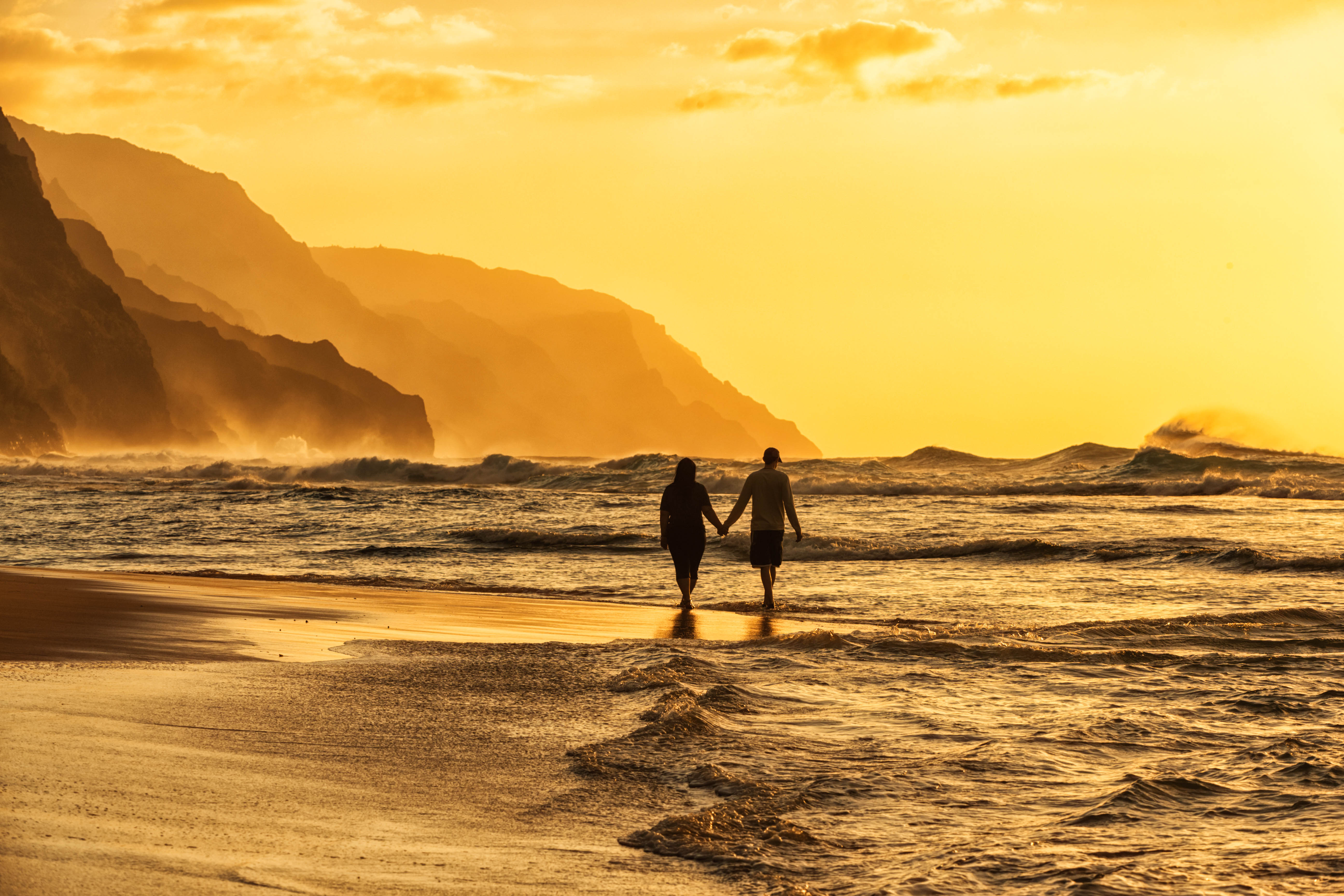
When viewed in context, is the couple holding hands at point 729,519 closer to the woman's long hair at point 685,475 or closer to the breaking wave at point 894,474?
the woman's long hair at point 685,475

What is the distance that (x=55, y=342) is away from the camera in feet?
282

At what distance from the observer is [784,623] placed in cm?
1253

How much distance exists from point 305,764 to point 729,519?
30.4ft

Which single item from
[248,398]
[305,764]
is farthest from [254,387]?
[305,764]

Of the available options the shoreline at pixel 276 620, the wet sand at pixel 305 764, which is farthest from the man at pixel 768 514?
the wet sand at pixel 305 764

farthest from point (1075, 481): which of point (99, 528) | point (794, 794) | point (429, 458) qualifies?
point (429, 458)

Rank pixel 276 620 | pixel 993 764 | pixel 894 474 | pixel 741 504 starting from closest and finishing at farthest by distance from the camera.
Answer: pixel 993 764
pixel 276 620
pixel 741 504
pixel 894 474

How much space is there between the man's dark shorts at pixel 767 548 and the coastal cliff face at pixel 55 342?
250 ft

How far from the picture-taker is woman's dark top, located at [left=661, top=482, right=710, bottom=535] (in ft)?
47.6

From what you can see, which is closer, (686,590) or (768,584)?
(686,590)

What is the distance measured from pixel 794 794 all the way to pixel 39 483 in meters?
48.2

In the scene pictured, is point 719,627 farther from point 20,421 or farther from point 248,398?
point 248,398

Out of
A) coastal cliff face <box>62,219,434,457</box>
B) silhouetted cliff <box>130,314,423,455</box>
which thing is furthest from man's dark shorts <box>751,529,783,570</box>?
silhouetted cliff <box>130,314,423,455</box>

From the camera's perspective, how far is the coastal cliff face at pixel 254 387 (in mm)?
112188
